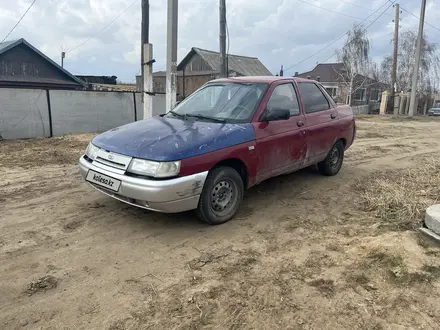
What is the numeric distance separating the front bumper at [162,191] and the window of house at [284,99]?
163 cm

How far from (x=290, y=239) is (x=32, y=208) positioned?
329 centimetres

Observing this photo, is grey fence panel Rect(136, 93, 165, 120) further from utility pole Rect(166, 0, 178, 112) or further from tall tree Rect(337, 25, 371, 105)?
tall tree Rect(337, 25, 371, 105)

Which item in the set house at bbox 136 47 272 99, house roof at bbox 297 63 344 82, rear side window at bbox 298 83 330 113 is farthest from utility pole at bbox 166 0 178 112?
house roof at bbox 297 63 344 82

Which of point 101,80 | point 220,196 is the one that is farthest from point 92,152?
point 101,80

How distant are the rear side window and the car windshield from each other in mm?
908

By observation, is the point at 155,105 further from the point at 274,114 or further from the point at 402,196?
the point at 402,196

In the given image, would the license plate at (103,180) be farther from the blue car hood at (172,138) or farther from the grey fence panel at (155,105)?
the grey fence panel at (155,105)

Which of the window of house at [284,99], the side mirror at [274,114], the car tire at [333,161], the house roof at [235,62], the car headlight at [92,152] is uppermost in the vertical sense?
the house roof at [235,62]

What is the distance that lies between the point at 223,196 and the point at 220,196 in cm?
5

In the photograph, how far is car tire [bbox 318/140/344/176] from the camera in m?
6.38

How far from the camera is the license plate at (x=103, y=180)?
3911 millimetres

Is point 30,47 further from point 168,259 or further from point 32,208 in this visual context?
point 168,259

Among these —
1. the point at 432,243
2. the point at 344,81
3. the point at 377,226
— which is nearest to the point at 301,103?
the point at 377,226

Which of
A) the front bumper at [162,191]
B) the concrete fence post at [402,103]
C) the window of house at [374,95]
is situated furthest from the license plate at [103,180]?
the window of house at [374,95]
